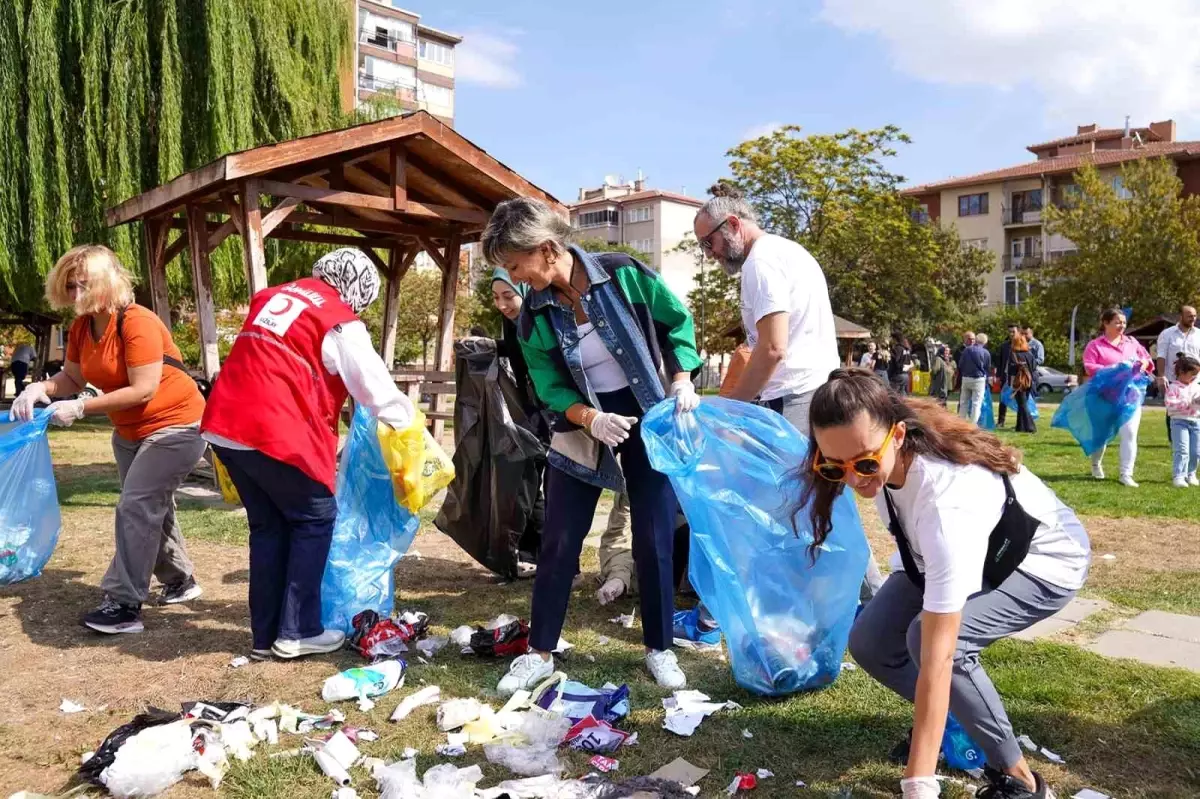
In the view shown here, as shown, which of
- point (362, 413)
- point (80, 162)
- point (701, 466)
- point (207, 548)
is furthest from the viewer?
point (80, 162)

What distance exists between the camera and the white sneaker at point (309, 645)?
337 cm

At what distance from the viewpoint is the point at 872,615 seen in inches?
96.2

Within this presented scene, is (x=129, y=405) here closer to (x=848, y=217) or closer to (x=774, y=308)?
(x=774, y=308)

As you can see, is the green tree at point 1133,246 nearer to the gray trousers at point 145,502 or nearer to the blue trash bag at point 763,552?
the blue trash bag at point 763,552

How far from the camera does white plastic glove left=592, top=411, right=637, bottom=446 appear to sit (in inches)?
114

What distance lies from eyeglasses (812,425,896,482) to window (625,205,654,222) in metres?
59.5

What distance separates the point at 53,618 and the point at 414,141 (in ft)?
14.9

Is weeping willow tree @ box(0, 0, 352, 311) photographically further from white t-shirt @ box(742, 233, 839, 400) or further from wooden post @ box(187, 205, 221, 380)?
white t-shirt @ box(742, 233, 839, 400)

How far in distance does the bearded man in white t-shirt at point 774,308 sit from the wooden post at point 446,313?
5540 millimetres

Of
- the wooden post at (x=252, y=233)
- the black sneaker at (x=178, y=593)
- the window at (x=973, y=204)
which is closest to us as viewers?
the black sneaker at (x=178, y=593)

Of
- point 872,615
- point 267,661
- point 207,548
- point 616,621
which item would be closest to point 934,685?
point 872,615

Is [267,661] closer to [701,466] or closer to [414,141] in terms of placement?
[701,466]

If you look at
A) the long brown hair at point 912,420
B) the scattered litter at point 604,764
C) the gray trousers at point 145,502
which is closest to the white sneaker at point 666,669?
the scattered litter at point 604,764

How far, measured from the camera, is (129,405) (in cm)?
367
